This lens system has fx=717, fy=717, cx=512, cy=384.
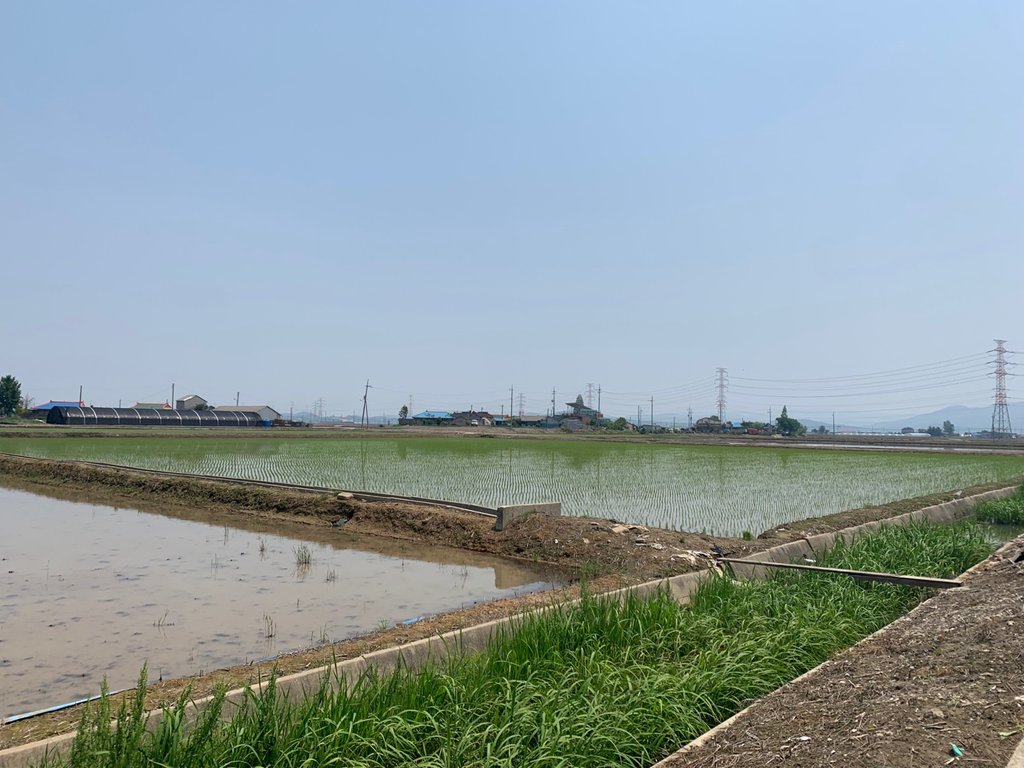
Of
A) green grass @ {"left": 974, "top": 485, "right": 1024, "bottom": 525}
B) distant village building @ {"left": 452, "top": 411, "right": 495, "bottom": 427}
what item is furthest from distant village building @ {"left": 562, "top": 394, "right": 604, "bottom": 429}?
green grass @ {"left": 974, "top": 485, "right": 1024, "bottom": 525}

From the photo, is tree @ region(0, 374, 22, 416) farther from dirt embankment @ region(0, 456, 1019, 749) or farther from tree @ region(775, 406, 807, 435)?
tree @ region(775, 406, 807, 435)

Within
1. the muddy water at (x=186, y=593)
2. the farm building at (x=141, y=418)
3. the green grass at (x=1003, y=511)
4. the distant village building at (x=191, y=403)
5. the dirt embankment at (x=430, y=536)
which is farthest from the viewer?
the distant village building at (x=191, y=403)

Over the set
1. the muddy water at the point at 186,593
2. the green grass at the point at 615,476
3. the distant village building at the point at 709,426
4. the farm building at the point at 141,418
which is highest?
the distant village building at the point at 709,426

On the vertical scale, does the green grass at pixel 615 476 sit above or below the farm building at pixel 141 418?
below

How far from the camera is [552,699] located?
3898 millimetres

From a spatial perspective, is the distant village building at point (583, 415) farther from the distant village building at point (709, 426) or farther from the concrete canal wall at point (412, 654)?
the concrete canal wall at point (412, 654)

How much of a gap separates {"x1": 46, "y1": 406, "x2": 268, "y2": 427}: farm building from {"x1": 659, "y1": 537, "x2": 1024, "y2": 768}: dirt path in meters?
66.5

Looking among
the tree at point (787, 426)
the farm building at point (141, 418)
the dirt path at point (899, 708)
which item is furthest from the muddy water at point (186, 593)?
the tree at point (787, 426)

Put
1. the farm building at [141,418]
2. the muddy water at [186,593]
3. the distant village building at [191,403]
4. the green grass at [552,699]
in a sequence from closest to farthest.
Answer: the green grass at [552,699] < the muddy water at [186,593] < the farm building at [141,418] < the distant village building at [191,403]

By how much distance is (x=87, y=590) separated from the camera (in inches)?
316

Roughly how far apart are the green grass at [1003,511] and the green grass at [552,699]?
9.93 meters

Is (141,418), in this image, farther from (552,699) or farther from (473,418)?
(552,699)

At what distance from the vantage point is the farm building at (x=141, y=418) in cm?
6056

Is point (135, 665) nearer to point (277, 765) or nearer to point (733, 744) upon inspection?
point (277, 765)
